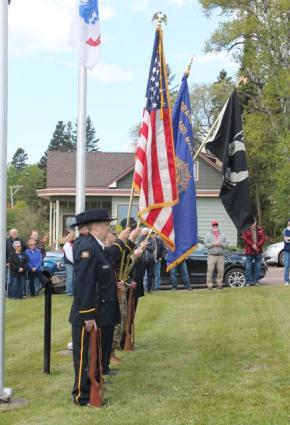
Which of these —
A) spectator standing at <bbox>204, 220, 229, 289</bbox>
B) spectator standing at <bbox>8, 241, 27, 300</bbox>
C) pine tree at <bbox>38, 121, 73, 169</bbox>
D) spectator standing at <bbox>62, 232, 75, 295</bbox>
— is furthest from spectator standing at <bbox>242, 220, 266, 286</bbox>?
pine tree at <bbox>38, 121, 73, 169</bbox>

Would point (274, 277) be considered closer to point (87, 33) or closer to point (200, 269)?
point (200, 269)

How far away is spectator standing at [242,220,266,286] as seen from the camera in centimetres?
1761

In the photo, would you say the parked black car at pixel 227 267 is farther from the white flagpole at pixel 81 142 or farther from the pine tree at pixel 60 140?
the pine tree at pixel 60 140

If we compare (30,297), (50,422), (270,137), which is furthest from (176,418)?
(270,137)

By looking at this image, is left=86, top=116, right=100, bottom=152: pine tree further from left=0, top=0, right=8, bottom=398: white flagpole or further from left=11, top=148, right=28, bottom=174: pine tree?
left=0, top=0, right=8, bottom=398: white flagpole

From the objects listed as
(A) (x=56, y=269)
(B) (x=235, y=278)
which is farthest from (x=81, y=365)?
(B) (x=235, y=278)

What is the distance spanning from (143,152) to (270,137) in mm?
25270

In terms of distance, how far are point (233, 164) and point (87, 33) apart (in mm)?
2708

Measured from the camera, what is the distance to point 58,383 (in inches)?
304

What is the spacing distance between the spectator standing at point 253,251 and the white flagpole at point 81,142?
8.98m

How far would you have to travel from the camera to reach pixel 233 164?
360 inches

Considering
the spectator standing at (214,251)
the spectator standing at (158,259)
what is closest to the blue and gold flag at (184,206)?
the spectator standing at (158,259)

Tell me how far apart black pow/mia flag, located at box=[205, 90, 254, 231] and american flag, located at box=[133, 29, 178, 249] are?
884 millimetres

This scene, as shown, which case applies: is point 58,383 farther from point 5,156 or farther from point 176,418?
point 5,156
